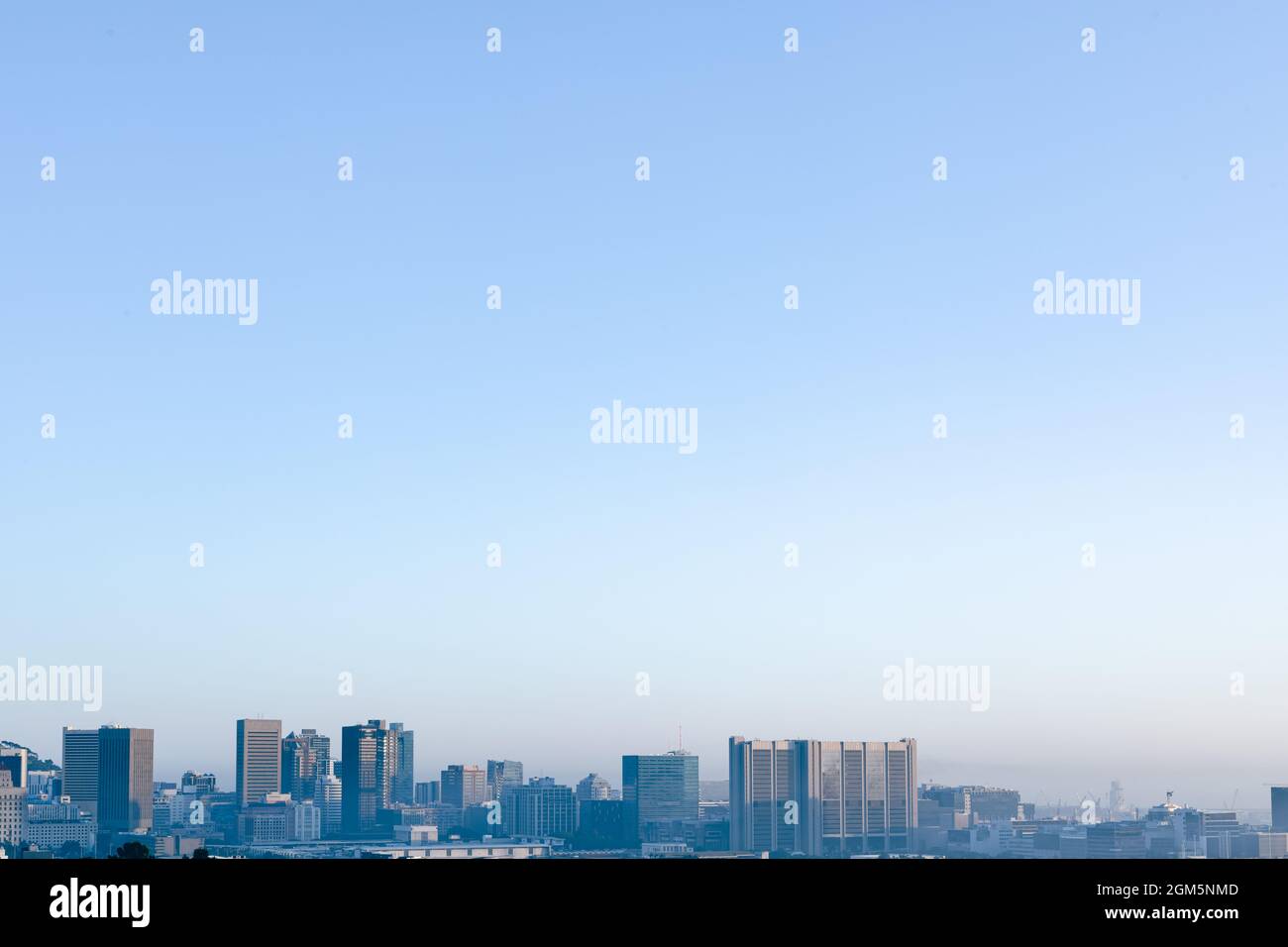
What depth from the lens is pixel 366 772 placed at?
4437 inches

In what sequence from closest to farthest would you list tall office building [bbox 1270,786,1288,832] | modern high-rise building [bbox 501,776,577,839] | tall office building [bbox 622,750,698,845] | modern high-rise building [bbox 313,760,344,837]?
tall office building [bbox 1270,786,1288,832]
tall office building [bbox 622,750,698,845]
modern high-rise building [bbox 501,776,577,839]
modern high-rise building [bbox 313,760,344,837]

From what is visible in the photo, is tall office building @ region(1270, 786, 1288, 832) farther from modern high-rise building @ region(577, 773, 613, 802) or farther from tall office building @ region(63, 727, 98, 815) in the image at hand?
tall office building @ region(63, 727, 98, 815)

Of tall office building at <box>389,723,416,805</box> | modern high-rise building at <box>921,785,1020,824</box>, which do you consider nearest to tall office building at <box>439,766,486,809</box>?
tall office building at <box>389,723,416,805</box>

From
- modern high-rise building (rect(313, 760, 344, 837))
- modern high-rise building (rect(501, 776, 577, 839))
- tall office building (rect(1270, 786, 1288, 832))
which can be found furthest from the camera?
modern high-rise building (rect(313, 760, 344, 837))

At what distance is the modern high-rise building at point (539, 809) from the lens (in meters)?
100

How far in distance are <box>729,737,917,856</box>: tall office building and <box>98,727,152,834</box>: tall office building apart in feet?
138

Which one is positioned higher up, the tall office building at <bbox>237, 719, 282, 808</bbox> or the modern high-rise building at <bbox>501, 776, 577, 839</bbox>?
the tall office building at <bbox>237, 719, 282, 808</bbox>

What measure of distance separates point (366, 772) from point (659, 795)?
2762 cm

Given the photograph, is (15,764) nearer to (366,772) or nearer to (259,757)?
(259,757)

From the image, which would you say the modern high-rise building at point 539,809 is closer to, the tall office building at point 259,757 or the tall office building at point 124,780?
the tall office building at point 259,757

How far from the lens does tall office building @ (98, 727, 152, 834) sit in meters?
97.2

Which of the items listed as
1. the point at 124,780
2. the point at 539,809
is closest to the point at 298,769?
the point at 124,780

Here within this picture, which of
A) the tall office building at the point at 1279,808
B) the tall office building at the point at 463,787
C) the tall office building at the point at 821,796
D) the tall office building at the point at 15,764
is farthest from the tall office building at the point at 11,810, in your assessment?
the tall office building at the point at 1279,808

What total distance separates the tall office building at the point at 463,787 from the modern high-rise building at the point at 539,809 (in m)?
4.05
